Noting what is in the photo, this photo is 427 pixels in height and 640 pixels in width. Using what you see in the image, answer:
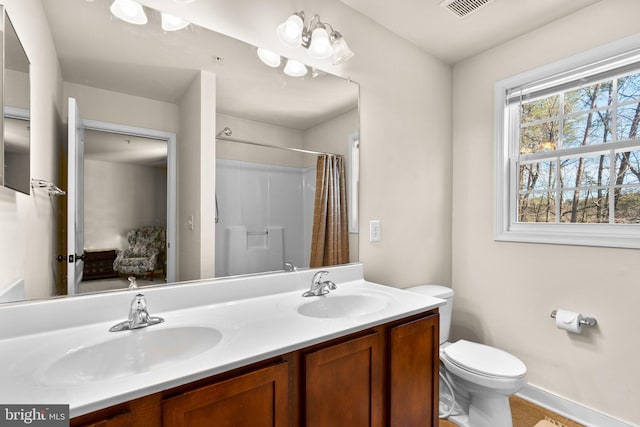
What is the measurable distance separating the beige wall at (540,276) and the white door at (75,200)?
2.34 meters

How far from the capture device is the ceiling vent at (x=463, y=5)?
1.70 meters

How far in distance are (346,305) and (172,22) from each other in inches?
57.4

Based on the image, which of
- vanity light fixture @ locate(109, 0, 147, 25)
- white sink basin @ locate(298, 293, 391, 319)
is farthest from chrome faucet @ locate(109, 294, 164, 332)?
vanity light fixture @ locate(109, 0, 147, 25)

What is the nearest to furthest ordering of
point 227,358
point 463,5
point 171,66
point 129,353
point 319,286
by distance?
point 227,358
point 129,353
point 171,66
point 319,286
point 463,5

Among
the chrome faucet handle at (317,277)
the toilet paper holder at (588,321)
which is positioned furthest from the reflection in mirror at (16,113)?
the toilet paper holder at (588,321)

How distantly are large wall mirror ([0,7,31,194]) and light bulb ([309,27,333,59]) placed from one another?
1146mm

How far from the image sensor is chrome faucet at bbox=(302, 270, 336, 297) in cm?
146

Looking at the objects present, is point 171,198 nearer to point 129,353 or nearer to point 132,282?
point 132,282

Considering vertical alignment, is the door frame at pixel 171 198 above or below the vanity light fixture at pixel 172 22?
below

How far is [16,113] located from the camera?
2.89 ft

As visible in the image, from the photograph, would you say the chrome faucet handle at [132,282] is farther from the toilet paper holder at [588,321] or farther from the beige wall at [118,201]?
the toilet paper holder at [588,321]

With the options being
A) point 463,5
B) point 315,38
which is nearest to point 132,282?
point 315,38

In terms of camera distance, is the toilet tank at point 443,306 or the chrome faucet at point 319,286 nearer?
the chrome faucet at point 319,286

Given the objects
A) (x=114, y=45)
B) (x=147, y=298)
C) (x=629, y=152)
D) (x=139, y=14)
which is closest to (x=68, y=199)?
(x=147, y=298)
